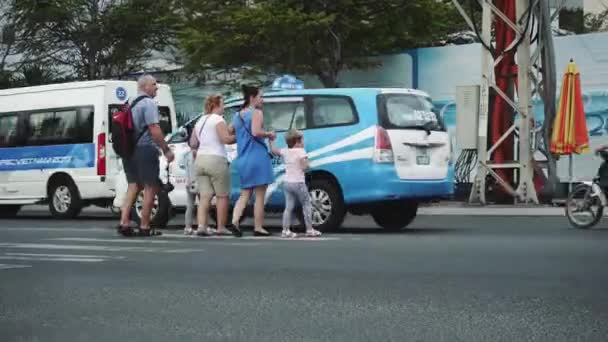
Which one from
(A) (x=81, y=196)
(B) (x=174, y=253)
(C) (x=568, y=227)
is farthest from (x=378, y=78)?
(B) (x=174, y=253)

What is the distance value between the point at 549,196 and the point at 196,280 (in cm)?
1528

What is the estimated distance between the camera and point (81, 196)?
22.5 metres

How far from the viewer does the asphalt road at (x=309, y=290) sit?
7.09 m

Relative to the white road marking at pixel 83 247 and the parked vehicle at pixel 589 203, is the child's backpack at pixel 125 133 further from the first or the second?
the parked vehicle at pixel 589 203

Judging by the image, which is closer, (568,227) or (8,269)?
(8,269)

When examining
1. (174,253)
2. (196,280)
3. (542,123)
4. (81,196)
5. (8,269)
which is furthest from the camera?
(542,123)

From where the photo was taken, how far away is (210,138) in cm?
1525

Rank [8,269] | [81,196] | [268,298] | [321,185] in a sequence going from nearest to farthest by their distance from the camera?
[268,298] → [8,269] → [321,185] → [81,196]

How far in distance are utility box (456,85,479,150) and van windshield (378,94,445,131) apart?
24.9 ft

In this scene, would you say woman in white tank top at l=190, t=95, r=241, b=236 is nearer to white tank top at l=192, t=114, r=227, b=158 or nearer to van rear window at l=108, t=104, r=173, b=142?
white tank top at l=192, t=114, r=227, b=158

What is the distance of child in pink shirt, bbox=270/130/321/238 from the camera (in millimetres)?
15055

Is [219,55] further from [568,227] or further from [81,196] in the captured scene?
[568,227]

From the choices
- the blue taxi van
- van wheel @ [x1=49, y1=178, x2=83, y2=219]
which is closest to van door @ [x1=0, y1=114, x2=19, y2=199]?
Result: van wheel @ [x1=49, y1=178, x2=83, y2=219]

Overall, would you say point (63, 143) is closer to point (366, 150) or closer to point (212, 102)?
point (212, 102)
